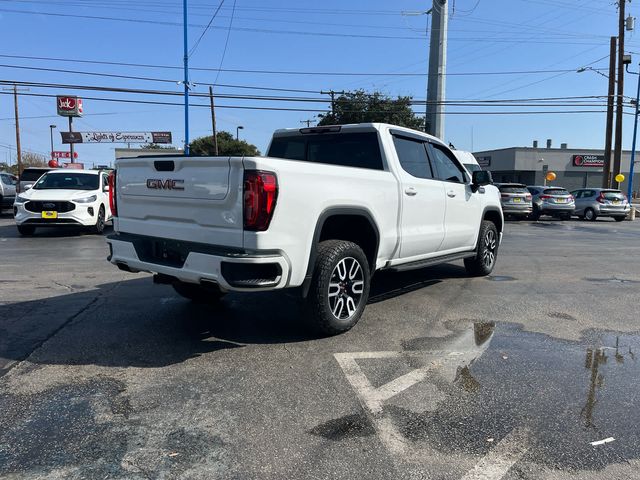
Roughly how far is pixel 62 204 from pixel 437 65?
18.0 meters

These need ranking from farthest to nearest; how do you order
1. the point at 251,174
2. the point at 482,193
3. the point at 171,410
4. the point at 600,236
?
the point at 600,236 → the point at 482,193 → the point at 251,174 → the point at 171,410

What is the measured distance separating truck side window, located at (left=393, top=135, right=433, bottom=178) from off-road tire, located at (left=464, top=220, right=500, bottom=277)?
1.94 m

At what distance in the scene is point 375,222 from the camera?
505 cm

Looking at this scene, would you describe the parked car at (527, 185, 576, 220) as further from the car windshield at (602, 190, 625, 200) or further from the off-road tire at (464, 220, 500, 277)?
the off-road tire at (464, 220, 500, 277)

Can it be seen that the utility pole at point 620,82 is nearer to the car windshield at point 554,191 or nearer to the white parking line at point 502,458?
the car windshield at point 554,191

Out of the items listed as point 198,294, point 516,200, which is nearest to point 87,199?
point 198,294

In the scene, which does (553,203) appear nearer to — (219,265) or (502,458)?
(219,265)

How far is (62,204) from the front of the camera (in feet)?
40.3

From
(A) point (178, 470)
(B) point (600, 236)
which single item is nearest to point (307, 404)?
(A) point (178, 470)

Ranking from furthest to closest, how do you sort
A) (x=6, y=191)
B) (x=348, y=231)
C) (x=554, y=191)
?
(x=554, y=191), (x=6, y=191), (x=348, y=231)

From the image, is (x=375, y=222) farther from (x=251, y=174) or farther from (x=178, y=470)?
(x=178, y=470)

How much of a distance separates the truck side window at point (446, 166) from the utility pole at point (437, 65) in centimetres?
1763

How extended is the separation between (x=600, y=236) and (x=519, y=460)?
1538 centimetres

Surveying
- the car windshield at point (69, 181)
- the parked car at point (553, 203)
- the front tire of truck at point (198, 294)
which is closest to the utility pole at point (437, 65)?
the parked car at point (553, 203)
